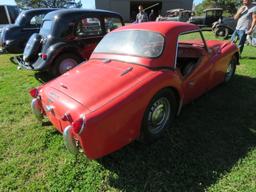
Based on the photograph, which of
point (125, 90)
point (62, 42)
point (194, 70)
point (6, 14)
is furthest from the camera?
point (6, 14)

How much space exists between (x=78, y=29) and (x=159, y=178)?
188 inches

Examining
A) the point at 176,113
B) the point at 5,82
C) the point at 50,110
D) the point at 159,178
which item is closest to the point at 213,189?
the point at 159,178

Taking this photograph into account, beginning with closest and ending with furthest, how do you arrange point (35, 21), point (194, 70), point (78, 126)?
1. point (78, 126)
2. point (194, 70)
3. point (35, 21)

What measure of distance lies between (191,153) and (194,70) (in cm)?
142

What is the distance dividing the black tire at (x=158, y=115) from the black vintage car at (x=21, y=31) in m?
7.45

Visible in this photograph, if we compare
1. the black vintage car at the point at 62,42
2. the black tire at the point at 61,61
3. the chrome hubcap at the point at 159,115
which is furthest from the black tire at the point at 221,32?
the chrome hubcap at the point at 159,115

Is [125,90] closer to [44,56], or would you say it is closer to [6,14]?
[44,56]

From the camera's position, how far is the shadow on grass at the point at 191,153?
8.93 feet

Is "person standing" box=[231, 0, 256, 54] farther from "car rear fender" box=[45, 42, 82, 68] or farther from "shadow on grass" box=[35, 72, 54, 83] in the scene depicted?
"shadow on grass" box=[35, 72, 54, 83]

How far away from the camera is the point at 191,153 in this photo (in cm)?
311

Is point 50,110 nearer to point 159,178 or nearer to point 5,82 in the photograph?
point 159,178

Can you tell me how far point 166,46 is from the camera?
339cm

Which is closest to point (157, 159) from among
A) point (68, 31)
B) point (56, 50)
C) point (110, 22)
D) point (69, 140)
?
point (69, 140)

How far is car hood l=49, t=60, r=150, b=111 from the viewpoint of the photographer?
9.06ft
